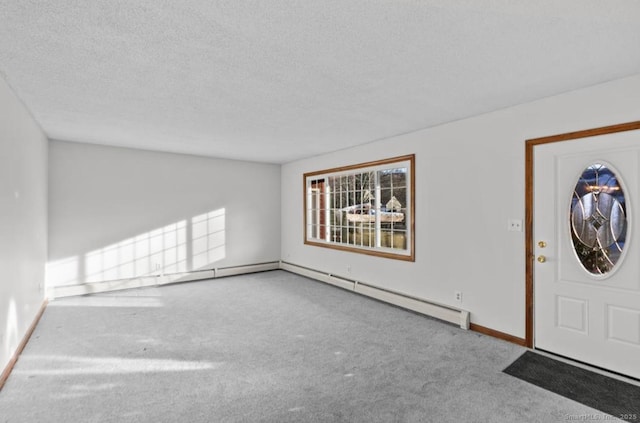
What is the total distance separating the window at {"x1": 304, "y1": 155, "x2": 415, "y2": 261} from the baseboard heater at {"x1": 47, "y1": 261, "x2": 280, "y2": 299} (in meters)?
1.39

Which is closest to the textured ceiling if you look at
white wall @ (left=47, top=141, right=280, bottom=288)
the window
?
the window

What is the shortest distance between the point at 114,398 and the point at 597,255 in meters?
4.01

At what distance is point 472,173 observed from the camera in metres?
3.62

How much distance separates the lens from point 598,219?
2705mm

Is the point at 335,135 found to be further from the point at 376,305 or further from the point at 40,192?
the point at 40,192

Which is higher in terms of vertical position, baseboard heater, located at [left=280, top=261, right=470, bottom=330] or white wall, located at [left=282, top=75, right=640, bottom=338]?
white wall, located at [left=282, top=75, right=640, bottom=338]

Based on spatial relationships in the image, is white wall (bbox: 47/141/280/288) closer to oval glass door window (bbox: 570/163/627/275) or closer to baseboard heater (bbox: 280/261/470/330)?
→ baseboard heater (bbox: 280/261/470/330)

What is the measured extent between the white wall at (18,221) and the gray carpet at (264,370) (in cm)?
33

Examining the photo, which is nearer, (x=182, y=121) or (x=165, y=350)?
(x=165, y=350)

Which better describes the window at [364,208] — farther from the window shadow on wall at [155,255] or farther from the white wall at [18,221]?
the white wall at [18,221]

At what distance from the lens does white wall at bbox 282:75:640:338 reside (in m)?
2.84

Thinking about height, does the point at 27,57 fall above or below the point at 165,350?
above

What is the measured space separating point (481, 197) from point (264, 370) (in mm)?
2861

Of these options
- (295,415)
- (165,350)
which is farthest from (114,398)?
(295,415)
